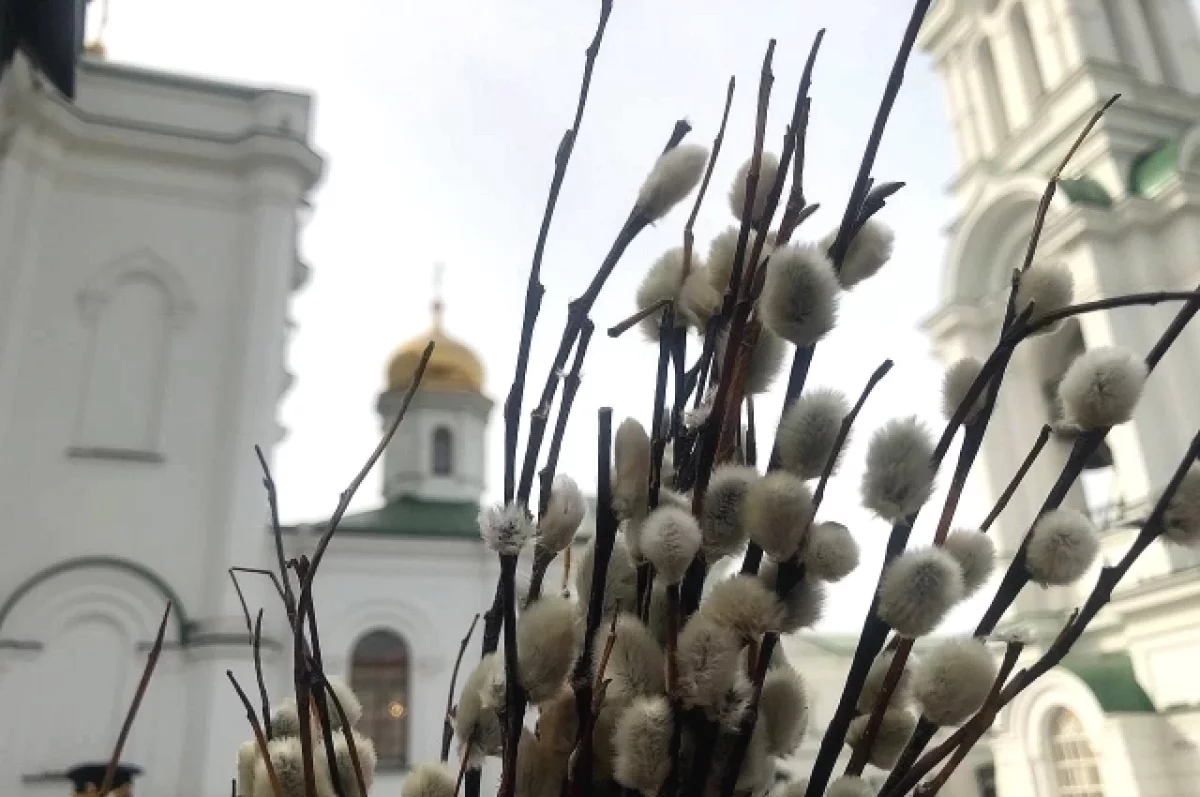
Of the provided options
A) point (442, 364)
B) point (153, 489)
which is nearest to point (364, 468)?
point (153, 489)

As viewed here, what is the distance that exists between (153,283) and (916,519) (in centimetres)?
923

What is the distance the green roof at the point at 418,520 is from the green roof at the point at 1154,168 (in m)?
6.85

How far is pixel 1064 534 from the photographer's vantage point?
26.7 inches

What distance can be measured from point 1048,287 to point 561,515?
1.29ft

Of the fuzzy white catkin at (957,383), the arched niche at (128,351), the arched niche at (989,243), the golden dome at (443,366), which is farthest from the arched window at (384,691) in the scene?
the fuzzy white catkin at (957,383)

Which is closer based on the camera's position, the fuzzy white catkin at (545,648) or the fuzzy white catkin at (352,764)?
the fuzzy white catkin at (545,648)

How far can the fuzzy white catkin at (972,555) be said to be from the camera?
75 centimetres

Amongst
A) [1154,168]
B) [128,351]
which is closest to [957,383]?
[128,351]

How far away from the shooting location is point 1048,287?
0.73 m

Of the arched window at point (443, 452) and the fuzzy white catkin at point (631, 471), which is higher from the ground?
the arched window at point (443, 452)

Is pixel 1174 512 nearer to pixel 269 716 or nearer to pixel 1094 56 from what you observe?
pixel 269 716

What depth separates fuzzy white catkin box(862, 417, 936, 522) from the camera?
23.8 inches

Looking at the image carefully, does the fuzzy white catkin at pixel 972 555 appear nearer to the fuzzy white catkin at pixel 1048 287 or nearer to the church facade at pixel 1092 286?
the fuzzy white catkin at pixel 1048 287

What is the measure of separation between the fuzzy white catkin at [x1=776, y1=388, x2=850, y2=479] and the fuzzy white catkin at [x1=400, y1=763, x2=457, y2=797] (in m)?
0.36
